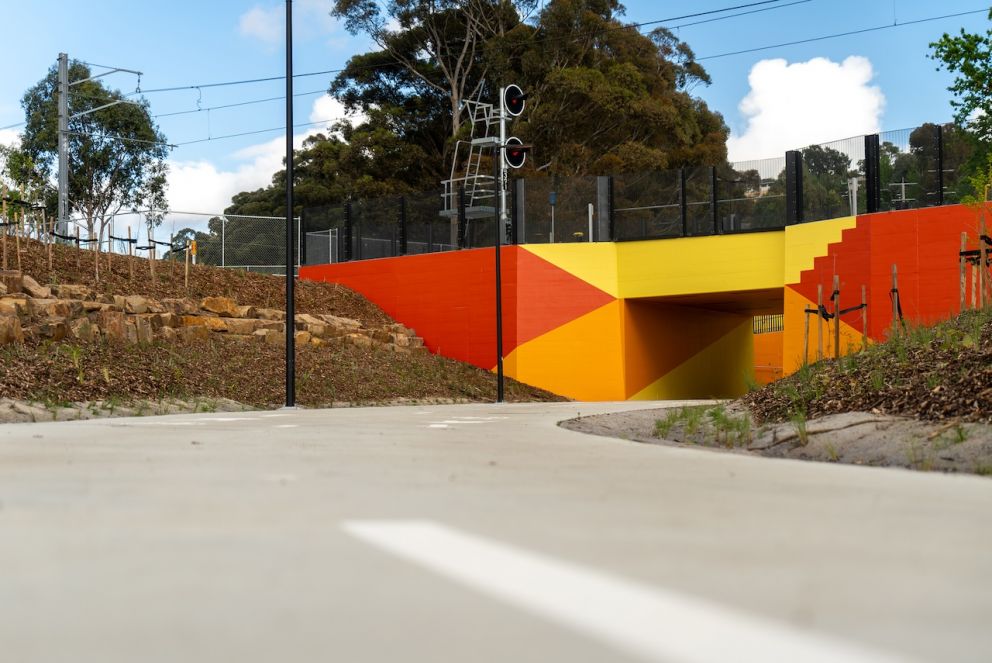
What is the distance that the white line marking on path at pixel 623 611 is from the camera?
190 cm

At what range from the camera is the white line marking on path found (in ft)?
6.22

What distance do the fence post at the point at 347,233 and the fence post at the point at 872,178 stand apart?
14097 mm

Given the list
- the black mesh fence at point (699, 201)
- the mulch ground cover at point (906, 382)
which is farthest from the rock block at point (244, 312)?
the mulch ground cover at point (906, 382)

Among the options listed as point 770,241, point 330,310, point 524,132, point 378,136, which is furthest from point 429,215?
point 378,136

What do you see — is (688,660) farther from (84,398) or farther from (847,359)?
(84,398)

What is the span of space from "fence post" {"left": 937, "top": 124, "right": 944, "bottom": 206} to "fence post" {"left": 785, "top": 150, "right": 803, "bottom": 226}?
116 inches

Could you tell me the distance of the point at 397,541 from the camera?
10.3ft

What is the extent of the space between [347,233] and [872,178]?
47.2 ft

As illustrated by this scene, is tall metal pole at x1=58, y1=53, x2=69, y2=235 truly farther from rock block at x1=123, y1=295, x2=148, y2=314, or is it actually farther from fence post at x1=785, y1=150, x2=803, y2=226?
fence post at x1=785, y1=150, x2=803, y2=226

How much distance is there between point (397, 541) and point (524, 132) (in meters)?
37.8

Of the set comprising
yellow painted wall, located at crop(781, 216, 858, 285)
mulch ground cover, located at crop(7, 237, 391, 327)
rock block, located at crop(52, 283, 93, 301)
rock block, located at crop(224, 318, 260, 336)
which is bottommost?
rock block, located at crop(224, 318, 260, 336)

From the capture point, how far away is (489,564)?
276cm

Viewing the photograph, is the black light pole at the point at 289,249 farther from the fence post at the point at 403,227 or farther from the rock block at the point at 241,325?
the fence post at the point at 403,227

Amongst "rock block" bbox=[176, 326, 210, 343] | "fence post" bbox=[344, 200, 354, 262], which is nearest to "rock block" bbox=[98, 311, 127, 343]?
"rock block" bbox=[176, 326, 210, 343]
